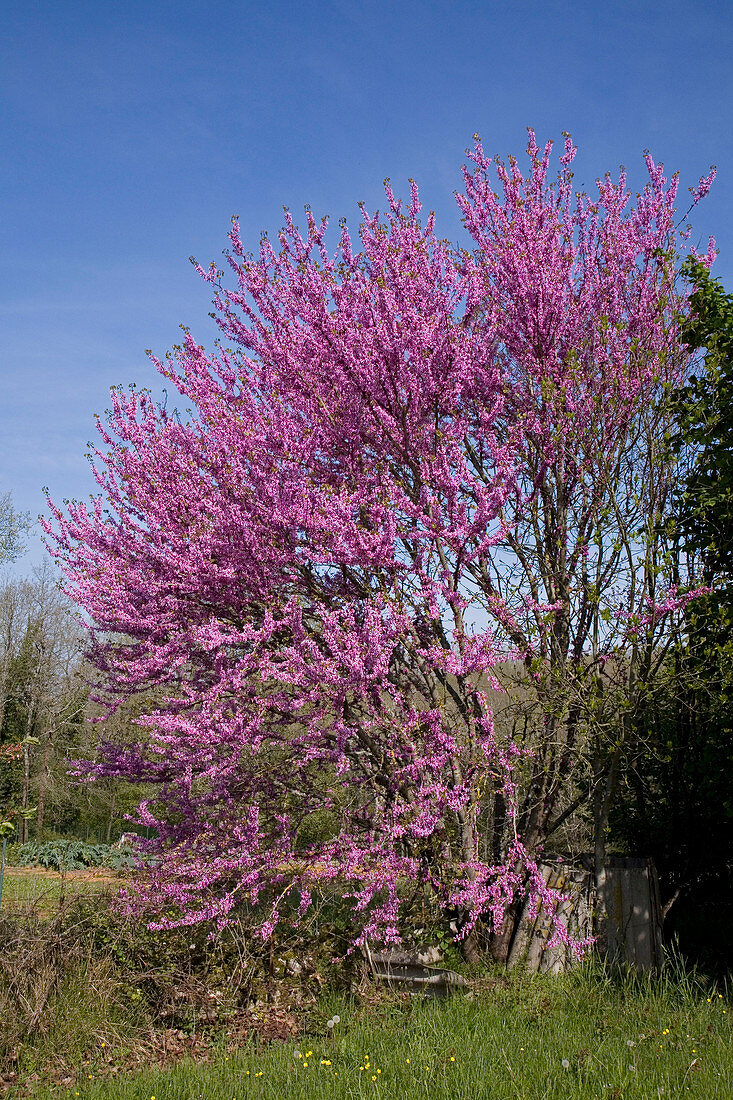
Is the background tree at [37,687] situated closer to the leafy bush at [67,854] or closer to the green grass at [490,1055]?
the leafy bush at [67,854]

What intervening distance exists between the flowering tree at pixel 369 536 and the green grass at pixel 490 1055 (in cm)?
72

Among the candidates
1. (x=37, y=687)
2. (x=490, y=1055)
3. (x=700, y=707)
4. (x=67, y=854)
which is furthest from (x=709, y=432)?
(x=37, y=687)

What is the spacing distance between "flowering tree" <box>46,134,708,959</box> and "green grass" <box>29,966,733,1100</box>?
0.72 m

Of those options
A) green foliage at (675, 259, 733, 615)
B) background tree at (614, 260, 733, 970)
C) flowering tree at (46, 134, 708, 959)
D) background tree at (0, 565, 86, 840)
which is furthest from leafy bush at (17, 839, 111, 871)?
green foliage at (675, 259, 733, 615)

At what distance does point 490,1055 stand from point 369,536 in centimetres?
340

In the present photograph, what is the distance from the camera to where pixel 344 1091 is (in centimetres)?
399

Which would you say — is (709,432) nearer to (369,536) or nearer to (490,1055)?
(369,536)

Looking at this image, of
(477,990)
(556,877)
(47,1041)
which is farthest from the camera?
(556,877)

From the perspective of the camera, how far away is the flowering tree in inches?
236

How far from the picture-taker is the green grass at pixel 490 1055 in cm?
385

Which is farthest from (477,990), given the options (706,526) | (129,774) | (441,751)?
(706,526)

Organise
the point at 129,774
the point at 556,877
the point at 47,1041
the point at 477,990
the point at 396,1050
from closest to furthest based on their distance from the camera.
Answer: the point at 396,1050 → the point at 47,1041 → the point at 477,990 → the point at 556,877 → the point at 129,774

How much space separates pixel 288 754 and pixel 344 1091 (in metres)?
2.91

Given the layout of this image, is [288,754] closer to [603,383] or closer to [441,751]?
[441,751]
